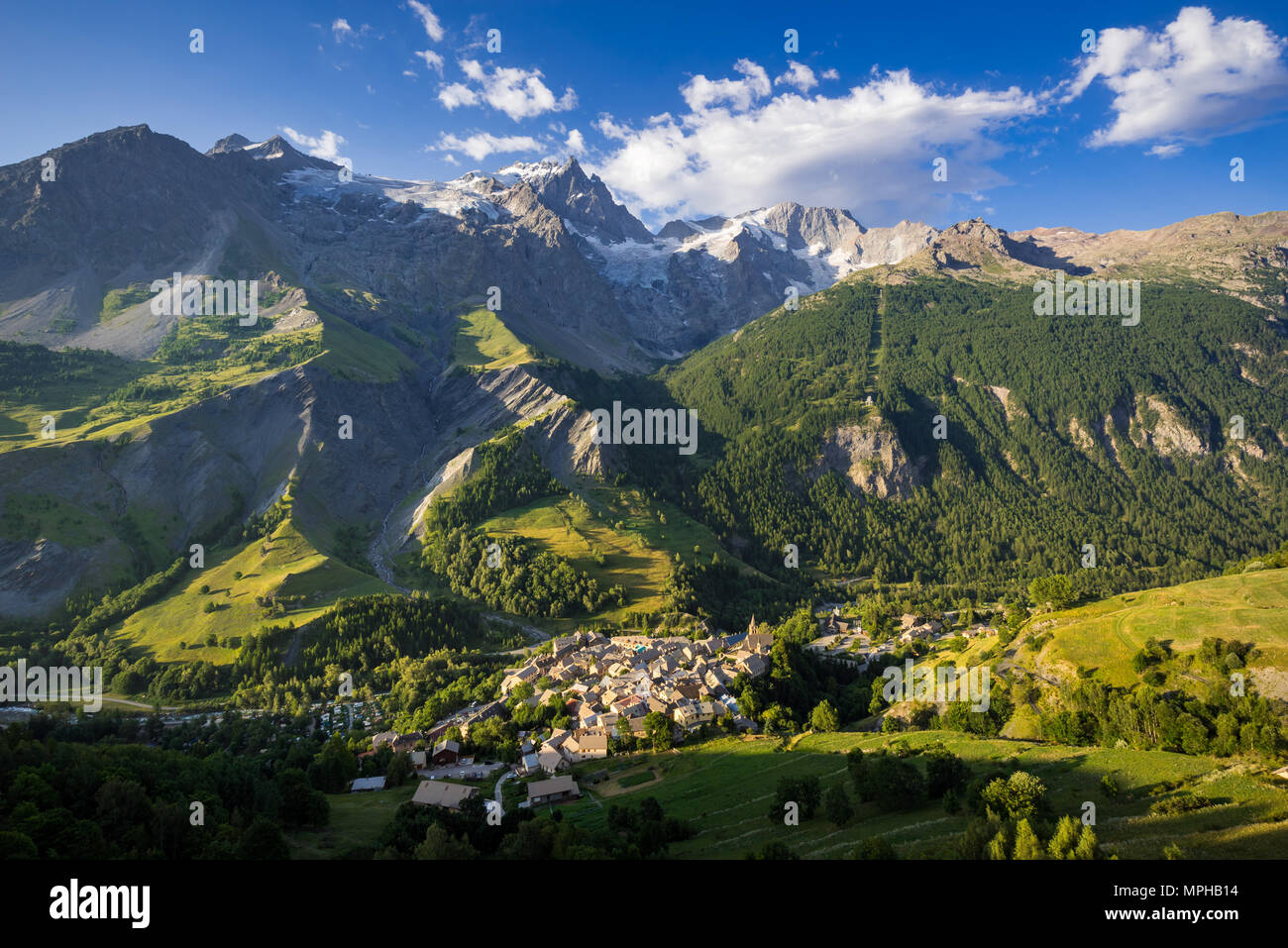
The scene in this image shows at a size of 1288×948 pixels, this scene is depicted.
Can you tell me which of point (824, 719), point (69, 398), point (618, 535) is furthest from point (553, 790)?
point (69, 398)

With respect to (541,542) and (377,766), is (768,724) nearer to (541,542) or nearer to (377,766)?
(377,766)

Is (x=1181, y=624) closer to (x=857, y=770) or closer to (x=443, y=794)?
(x=857, y=770)

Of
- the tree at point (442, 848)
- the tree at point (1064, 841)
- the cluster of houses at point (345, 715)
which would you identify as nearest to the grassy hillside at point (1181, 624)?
the tree at point (1064, 841)

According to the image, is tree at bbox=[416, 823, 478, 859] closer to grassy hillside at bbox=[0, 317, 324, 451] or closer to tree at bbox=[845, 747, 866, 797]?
tree at bbox=[845, 747, 866, 797]

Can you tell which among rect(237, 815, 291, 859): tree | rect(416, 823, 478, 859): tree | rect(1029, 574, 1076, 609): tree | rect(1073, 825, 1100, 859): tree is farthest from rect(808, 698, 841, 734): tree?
rect(237, 815, 291, 859): tree

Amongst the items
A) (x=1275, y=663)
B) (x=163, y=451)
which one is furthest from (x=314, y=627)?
(x=1275, y=663)

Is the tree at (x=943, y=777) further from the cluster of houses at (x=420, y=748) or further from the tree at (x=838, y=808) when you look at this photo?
the cluster of houses at (x=420, y=748)
